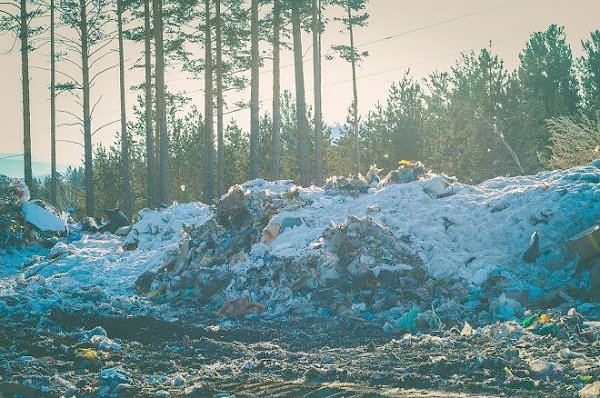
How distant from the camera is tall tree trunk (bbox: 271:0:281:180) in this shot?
19375 mm

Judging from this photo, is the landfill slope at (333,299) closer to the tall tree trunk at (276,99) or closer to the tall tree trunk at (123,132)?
the tall tree trunk at (276,99)

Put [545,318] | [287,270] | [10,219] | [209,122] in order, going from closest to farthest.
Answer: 1. [545,318]
2. [287,270]
3. [10,219]
4. [209,122]

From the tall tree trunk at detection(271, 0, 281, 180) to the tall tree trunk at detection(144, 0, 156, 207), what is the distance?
15.0ft

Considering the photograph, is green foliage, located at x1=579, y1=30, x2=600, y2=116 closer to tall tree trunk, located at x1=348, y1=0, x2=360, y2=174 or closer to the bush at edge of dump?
tall tree trunk, located at x1=348, y1=0, x2=360, y2=174

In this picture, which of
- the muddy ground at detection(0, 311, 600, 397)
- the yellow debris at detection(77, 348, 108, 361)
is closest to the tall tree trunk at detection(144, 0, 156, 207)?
the muddy ground at detection(0, 311, 600, 397)

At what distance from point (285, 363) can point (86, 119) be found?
758 inches

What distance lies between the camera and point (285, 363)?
5.43m

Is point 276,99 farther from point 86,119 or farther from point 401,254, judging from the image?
point 401,254

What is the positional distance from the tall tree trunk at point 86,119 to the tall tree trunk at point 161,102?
4134 mm

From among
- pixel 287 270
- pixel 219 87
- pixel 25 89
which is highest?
pixel 25 89

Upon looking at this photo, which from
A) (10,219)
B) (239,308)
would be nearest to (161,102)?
(10,219)

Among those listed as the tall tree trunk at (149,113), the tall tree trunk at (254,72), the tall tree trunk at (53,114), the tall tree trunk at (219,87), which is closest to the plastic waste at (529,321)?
the tall tree trunk at (254,72)

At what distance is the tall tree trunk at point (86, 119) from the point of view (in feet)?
72.6

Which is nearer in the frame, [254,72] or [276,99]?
[254,72]
